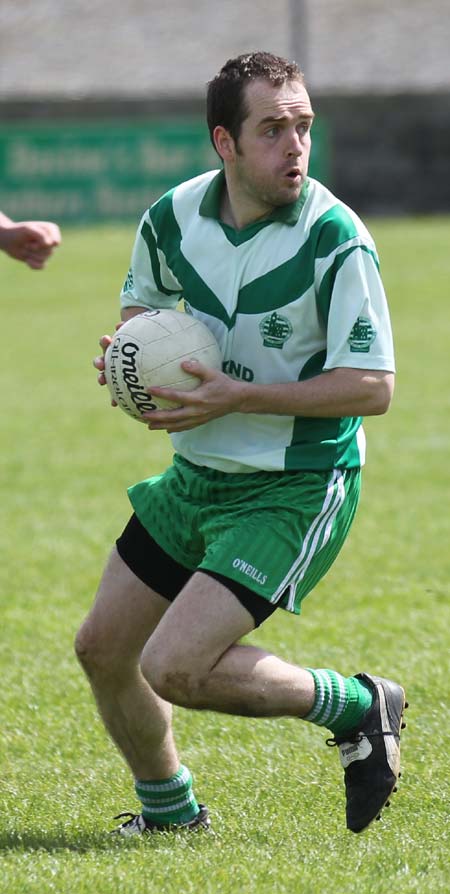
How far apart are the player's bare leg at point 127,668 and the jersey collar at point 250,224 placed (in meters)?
1.13

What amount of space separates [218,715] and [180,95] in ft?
106

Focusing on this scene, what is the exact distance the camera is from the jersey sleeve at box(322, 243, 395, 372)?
13.8 ft

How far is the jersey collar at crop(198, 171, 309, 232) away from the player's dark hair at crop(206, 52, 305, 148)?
0.74 ft

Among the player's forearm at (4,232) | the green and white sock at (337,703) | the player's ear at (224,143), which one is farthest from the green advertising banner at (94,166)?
the green and white sock at (337,703)

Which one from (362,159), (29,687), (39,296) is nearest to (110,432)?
(29,687)

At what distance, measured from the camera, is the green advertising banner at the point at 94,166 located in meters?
30.5

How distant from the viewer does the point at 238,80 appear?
4.34 metres

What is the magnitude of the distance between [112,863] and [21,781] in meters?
1.12

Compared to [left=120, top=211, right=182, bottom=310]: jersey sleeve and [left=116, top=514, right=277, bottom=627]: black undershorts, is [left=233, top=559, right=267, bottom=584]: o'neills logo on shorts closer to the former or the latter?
[left=116, top=514, right=277, bottom=627]: black undershorts

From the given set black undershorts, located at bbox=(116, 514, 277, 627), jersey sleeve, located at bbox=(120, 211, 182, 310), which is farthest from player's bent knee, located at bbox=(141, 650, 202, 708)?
jersey sleeve, located at bbox=(120, 211, 182, 310)

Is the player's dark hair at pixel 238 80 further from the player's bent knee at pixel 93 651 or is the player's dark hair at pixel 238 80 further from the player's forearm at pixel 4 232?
the player's bent knee at pixel 93 651

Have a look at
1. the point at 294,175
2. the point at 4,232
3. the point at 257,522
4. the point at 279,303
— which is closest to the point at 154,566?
the point at 257,522

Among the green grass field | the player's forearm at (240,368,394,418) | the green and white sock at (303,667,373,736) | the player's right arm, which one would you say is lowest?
the green grass field

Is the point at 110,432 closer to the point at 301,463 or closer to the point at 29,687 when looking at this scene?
the point at 29,687
